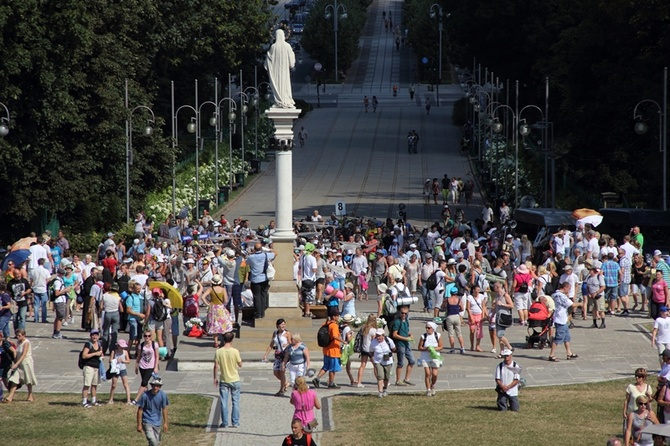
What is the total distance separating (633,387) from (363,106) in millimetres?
86374

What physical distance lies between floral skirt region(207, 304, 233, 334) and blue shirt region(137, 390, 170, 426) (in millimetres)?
8018

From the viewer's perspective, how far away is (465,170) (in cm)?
7288

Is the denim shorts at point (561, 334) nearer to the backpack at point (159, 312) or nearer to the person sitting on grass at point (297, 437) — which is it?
the backpack at point (159, 312)

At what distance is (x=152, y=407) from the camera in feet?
74.4

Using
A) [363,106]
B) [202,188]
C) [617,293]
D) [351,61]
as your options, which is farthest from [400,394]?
[351,61]

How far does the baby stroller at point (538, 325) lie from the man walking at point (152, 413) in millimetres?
11265

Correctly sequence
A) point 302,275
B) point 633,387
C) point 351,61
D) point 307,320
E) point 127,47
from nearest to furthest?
point 633,387 → point 307,320 → point 302,275 → point 127,47 → point 351,61

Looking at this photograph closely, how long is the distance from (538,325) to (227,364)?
9317 mm

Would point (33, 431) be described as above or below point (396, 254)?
below

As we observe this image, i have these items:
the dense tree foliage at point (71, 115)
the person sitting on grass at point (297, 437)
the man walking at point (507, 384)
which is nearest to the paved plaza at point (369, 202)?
the man walking at point (507, 384)

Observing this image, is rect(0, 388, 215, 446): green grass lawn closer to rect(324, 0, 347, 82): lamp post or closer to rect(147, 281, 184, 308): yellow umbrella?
rect(147, 281, 184, 308): yellow umbrella

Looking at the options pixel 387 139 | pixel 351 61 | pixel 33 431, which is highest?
pixel 351 61

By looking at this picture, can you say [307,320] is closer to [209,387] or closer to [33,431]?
[209,387]

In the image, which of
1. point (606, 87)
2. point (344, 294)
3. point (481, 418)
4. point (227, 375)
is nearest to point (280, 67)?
point (344, 294)
